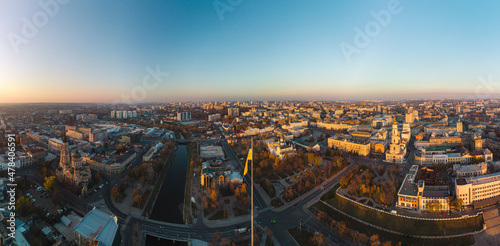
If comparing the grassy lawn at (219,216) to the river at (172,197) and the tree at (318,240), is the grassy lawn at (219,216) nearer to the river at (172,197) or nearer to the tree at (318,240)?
the river at (172,197)

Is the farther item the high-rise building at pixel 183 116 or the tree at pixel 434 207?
the high-rise building at pixel 183 116

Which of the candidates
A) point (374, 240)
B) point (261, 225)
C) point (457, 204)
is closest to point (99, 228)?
point (261, 225)

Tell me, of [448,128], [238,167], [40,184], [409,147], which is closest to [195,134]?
[238,167]

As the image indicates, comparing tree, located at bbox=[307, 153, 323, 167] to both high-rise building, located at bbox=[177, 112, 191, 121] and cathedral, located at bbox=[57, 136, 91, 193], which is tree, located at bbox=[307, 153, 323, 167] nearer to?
cathedral, located at bbox=[57, 136, 91, 193]

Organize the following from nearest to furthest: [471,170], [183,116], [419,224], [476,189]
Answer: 1. [419,224]
2. [476,189]
3. [471,170]
4. [183,116]

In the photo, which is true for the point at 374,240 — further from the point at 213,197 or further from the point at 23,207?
the point at 23,207

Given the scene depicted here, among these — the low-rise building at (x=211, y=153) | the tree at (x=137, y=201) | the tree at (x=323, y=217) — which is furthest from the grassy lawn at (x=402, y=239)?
the low-rise building at (x=211, y=153)
